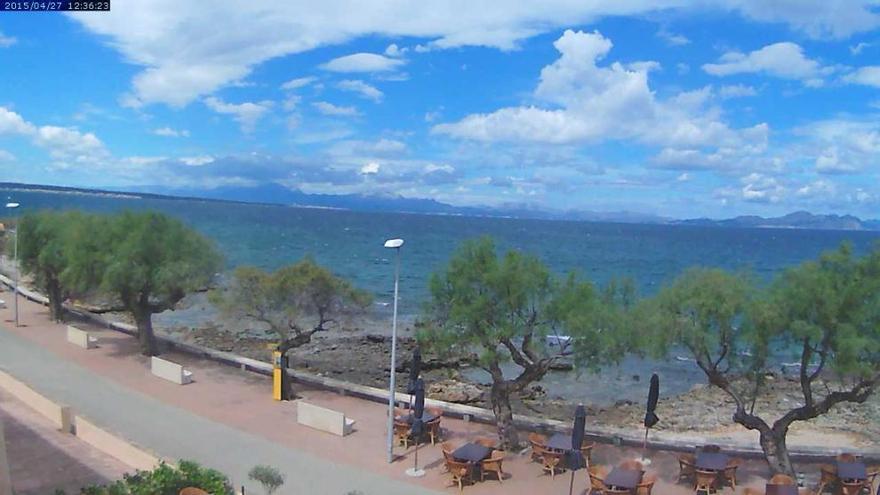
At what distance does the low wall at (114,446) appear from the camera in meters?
14.2

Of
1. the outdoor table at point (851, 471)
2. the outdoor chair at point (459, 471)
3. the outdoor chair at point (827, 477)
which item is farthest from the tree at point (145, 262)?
the outdoor table at point (851, 471)

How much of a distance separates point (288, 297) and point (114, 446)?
8.03 m

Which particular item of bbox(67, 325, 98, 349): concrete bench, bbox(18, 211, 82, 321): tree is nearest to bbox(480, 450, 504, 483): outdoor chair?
bbox(67, 325, 98, 349): concrete bench

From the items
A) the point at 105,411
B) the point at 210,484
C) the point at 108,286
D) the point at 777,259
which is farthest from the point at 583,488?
the point at 777,259

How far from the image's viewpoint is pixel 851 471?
14781mm

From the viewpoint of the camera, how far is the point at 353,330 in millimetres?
44344

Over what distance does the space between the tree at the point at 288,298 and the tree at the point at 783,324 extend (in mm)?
10539

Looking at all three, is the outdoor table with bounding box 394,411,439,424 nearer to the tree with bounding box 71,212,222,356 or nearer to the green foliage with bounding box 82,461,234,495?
the green foliage with bounding box 82,461,234,495

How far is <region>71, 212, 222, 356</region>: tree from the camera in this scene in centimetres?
2462

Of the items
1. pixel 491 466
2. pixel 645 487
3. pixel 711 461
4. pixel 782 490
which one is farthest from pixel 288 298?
pixel 782 490

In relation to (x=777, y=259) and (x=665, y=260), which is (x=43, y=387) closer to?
(x=665, y=260)

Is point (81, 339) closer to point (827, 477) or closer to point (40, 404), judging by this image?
point (40, 404)

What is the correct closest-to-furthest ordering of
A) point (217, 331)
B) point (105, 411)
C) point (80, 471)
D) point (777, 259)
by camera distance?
point (80, 471), point (105, 411), point (217, 331), point (777, 259)

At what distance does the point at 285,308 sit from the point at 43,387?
24.6 ft
